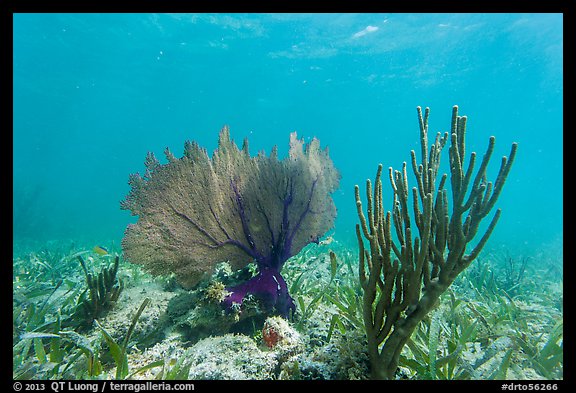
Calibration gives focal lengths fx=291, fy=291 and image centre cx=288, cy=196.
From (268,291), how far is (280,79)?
35977mm

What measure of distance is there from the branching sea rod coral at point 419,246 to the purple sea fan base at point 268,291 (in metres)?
1.42

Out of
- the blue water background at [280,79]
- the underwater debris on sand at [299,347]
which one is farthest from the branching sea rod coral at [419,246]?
the blue water background at [280,79]

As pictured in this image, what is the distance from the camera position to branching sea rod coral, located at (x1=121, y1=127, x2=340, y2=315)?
327 centimetres

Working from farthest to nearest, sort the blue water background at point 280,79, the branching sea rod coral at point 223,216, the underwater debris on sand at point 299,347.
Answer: the blue water background at point 280,79 → the branching sea rod coral at point 223,216 → the underwater debris on sand at point 299,347

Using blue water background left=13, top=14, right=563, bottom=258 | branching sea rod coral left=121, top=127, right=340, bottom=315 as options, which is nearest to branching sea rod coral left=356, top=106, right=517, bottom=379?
branching sea rod coral left=121, top=127, right=340, bottom=315

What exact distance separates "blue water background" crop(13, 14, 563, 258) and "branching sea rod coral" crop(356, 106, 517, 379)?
3.31 m

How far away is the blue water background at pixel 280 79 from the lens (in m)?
23.6

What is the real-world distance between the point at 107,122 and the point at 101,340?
7153cm

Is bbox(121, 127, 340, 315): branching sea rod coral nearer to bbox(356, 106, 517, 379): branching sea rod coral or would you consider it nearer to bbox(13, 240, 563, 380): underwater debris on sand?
bbox(13, 240, 563, 380): underwater debris on sand

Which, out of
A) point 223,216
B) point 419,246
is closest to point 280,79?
point 223,216

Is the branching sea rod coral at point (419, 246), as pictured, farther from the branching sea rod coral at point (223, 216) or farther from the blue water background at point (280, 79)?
the blue water background at point (280, 79)

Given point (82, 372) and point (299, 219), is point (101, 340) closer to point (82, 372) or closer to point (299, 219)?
point (82, 372)

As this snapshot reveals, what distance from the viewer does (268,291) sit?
11.5 feet
